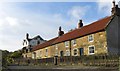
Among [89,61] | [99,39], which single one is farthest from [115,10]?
[89,61]

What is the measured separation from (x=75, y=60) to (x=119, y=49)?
9776mm

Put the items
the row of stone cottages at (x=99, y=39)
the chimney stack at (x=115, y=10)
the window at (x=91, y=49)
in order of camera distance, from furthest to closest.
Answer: the window at (x=91, y=49) → the chimney stack at (x=115, y=10) → the row of stone cottages at (x=99, y=39)

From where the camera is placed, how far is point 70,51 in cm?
5116

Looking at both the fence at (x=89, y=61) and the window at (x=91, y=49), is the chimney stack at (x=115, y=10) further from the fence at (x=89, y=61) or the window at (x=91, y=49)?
the fence at (x=89, y=61)

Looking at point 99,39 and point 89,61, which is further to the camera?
point 99,39

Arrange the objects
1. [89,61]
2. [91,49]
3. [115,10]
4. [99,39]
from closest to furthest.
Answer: [89,61] → [99,39] → [115,10] → [91,49]

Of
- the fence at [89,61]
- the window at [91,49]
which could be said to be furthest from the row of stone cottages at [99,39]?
the fence at [89,61]

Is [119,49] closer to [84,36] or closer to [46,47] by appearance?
[84,36]

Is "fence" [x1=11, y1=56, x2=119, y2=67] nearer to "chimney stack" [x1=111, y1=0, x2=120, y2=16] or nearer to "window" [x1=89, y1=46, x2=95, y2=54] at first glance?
"window" [x1=89, y1=46, x2=95, y2=54]

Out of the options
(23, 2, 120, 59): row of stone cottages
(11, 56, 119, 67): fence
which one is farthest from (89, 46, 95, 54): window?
(11, 56, 119, 67): fence

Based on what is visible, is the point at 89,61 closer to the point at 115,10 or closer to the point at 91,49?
the point at 91,49

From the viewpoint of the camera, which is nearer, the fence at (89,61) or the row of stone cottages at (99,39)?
the fence at (89,61)

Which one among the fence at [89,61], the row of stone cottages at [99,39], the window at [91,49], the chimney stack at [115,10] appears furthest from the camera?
the window at [91,49]

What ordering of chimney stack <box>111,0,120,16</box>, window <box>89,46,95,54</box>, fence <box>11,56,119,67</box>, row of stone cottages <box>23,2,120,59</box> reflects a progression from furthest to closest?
window <box>89,46,95,54</box> < chimney stack <box>111,0,120,16</box> < row of stone cottages <box>23,2,120,59</box> < fence <box>11,56,119,67</box>
